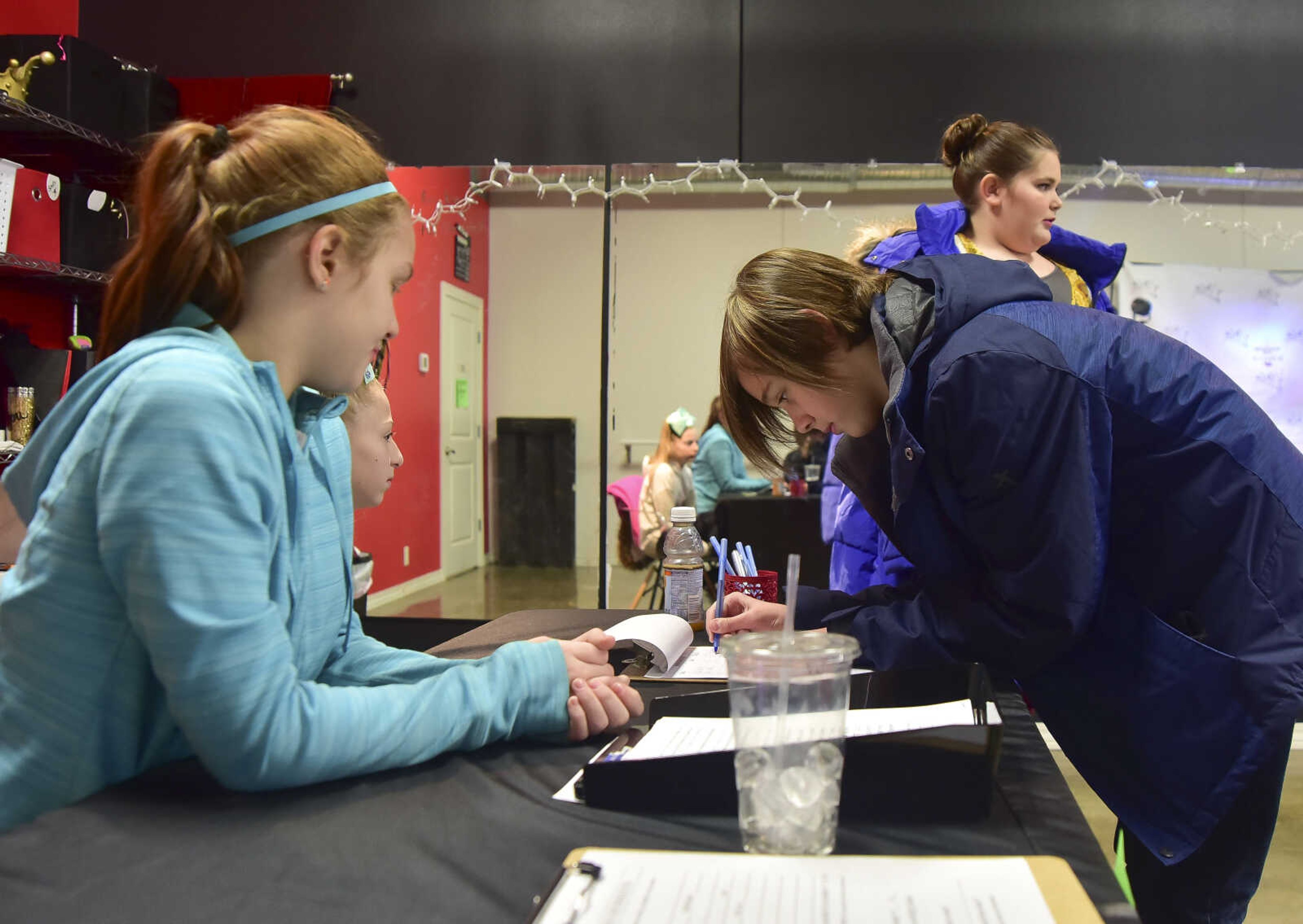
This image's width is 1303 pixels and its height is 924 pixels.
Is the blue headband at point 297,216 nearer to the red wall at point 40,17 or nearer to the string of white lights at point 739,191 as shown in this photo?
the string of white lights at point 739,191

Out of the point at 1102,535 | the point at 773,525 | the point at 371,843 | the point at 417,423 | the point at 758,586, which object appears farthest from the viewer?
the point at 417,423

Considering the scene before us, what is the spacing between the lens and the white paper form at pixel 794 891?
0.58 metres

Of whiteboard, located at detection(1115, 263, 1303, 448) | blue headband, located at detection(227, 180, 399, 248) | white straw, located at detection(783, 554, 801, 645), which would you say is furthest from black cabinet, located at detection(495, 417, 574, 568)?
white straw, located at detection(783, 554, 801, 645)

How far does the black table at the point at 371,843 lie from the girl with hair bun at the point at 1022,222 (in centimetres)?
189

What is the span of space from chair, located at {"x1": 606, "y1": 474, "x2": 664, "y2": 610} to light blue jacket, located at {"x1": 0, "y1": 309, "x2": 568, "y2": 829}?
339 cm

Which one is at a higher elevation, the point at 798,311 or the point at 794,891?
the point at 798,311

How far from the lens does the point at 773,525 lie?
4.06 m

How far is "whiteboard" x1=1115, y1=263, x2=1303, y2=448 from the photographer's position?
4.07 meters

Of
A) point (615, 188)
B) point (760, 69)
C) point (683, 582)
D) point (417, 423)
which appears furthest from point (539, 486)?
point (683, 582)

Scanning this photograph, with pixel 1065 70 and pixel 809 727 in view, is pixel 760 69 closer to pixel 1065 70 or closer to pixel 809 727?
pixel 1065 70

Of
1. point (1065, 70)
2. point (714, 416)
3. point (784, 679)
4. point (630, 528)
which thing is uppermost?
point (1065, 70)

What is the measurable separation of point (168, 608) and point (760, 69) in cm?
367

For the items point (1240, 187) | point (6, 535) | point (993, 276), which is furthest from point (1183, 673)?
point (1240, 187)

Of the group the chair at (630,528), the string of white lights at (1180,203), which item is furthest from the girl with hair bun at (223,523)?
the string of white lights at (1180,203)
